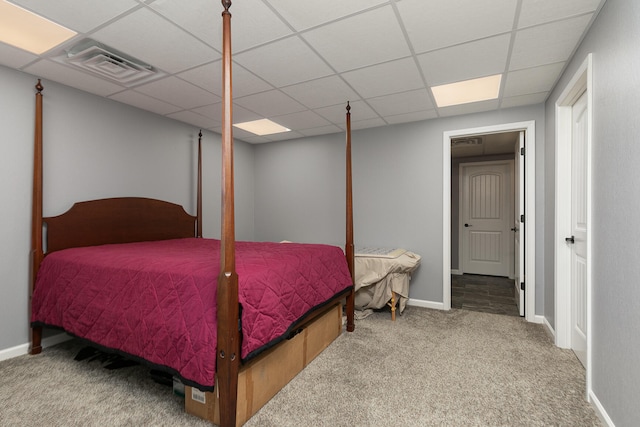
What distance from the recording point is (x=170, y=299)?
1.68 m

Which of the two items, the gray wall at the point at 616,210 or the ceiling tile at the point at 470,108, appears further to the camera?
the ceiling tile at the point at 470,108

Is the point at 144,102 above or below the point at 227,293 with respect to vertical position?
above

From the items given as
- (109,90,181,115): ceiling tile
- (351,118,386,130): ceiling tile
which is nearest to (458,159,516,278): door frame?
(351,118,386,130): ceiling tile

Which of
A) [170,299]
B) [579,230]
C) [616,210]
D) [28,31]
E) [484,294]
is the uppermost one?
[28,31]

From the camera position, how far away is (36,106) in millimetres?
2496

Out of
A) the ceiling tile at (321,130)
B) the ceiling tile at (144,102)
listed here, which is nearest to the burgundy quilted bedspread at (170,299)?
the ceiling tile at (144,102)

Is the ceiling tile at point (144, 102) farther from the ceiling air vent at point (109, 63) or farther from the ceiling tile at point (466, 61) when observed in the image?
the ceiling tile at point (466, 61)

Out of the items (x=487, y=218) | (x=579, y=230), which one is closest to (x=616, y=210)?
(x=579, y=230)

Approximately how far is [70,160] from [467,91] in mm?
3839

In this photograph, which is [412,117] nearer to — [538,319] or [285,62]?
[285,62]

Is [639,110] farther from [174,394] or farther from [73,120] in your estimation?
[73,120]

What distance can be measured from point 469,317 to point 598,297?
1773mm

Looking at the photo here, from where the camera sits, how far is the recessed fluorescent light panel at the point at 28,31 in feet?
6.03

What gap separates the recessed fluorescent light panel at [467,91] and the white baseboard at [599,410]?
7.88 feet
